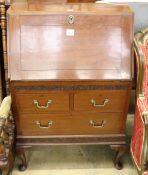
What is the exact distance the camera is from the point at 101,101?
190cm

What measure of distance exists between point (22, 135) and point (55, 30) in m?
0.76

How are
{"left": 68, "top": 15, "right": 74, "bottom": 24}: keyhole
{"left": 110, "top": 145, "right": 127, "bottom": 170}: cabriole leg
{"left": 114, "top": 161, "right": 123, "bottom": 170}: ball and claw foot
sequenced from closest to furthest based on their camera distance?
{"left": 68, "top": 15, "right": 74, "bottom": 24}: keyhole → {"left": 110, "top": 145, "right": 127, "bottom": 170}: cabriole leg → {"left": 114, "top": 161, "right": 123, "bottom": 170}: ball and claw foot

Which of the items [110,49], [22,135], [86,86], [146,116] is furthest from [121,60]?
[22,135]

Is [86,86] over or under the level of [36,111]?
over

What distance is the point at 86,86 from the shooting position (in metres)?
1.83

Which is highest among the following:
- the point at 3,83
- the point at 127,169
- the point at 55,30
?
the point at 55,30

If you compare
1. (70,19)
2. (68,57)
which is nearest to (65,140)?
(68,57)

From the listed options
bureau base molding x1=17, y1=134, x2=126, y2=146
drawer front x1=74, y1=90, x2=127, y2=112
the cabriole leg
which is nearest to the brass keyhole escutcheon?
drawer front x1=74, y1=90, x2=127, y2=112

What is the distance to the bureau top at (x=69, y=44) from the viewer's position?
70.4 inches

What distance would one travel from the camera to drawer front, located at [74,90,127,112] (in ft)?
6.11

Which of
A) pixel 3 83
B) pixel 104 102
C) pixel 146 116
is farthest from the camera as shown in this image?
pixel 3 83

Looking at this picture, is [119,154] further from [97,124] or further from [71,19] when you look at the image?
[71,19]

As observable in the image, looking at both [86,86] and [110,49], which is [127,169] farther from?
[110,49]

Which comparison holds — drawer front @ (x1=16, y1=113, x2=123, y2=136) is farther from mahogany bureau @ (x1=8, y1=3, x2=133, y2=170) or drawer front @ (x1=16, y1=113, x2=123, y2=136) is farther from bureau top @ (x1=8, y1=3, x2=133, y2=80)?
bureau top @ (x1=8, y1=3, x2=133, y2=80)
